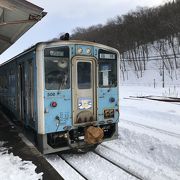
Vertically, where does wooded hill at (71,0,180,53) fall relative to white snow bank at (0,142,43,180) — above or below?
above

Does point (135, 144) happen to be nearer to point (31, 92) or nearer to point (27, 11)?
point (31, 92)

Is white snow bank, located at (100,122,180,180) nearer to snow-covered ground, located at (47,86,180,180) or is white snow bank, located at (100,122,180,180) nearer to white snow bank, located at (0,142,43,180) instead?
snow-covered ground, located at (47,86,180,180)

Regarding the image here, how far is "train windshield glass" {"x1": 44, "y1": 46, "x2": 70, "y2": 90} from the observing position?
6.56 metres

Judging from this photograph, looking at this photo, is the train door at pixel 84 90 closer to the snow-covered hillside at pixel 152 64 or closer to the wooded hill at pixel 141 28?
the snow-covered hillside at pixel 152 64

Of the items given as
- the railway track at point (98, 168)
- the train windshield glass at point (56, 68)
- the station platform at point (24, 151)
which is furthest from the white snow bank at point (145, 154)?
the train windshield glass at point (56, 68)

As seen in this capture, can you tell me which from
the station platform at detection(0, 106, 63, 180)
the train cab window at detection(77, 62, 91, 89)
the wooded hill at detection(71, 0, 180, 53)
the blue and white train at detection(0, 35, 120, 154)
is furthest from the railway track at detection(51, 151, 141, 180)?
the wooded hill at detection(71, 0, 180, 53)

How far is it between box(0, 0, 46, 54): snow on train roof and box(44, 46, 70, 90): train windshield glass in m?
1.05

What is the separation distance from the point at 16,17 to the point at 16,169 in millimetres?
4292

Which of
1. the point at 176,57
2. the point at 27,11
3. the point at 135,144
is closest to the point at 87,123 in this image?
the point at 135,144

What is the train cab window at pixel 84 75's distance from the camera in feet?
22.9

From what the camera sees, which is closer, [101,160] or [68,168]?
[68,168]

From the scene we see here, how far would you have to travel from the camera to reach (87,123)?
7094mm

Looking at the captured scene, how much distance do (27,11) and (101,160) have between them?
12.7 feet

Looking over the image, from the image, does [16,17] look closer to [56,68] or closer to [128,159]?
[56,68]
